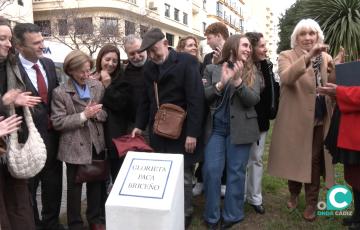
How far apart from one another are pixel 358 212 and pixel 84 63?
3.09 meters

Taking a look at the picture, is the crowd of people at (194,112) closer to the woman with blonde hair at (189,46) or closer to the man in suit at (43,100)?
the man in suit at (43,100)

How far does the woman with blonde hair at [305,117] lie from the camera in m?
3.99

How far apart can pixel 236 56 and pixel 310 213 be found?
6.08ft

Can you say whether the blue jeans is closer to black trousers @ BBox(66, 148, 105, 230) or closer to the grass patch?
the grass patch

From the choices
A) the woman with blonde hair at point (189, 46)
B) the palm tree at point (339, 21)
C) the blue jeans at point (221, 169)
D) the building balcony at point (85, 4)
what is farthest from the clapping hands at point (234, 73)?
the building balcony at point (85, 4)

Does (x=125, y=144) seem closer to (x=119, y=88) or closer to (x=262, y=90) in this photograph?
(x=119, y=88)

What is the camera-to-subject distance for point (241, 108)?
3.89 metres

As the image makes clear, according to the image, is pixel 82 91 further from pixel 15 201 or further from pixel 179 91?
pixel 15 201

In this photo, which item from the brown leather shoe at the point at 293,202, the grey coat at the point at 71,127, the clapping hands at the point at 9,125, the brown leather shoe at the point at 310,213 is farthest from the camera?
the brown leather shoe at the point at 293,202

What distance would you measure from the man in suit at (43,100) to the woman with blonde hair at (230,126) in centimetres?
156

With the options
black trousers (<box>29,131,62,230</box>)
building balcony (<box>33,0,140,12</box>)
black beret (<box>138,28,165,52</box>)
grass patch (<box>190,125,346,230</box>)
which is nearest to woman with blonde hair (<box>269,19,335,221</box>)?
grass patch (<box>190,125,346,230</box>)

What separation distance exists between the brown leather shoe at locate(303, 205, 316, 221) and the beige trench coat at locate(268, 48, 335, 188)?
12.9 inches

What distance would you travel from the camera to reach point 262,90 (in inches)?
166

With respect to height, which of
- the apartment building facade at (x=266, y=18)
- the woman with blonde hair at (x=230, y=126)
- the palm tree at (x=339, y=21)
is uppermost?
the apartment building facade at (x=266, y=18)
